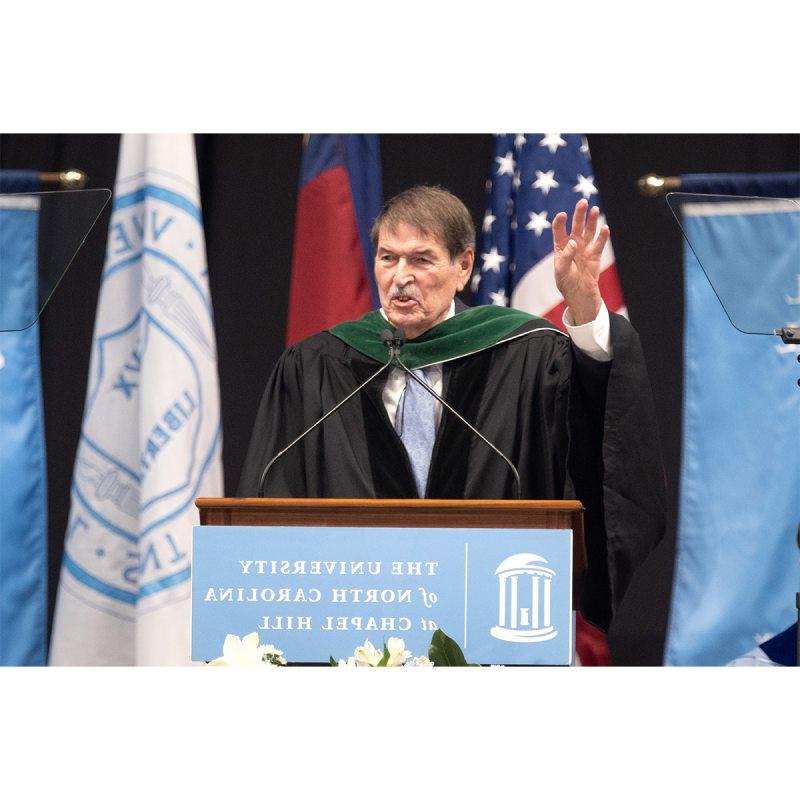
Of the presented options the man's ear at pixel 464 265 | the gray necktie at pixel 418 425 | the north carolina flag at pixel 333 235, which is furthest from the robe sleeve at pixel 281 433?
the man's ear at pixel 464 265

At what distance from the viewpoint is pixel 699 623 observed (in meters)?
4.82

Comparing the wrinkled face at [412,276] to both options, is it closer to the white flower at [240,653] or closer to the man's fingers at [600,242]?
the man's fingers at [600,242]

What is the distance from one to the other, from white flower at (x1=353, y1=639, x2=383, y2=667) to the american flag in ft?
7.51

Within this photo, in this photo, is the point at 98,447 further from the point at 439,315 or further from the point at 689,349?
the point at 689,349

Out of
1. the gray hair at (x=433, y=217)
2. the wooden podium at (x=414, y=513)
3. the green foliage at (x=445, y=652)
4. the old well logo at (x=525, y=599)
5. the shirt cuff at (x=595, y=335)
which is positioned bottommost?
the green foliage at (x=445, y=652)

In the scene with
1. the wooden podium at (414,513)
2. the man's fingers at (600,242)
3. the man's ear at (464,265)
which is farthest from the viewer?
the man's ear at (464,265)

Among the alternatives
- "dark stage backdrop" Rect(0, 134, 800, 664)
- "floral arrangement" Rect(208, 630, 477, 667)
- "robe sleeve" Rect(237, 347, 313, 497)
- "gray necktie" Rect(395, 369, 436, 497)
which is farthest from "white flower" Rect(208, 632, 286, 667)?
"dark stage backdrop" Rect(0, 134, 800, 664)

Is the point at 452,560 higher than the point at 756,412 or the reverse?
the reverse

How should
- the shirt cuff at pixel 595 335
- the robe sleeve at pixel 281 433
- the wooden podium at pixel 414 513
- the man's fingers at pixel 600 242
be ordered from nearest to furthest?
the wooden podium at pixel 414 513
the man's fingers at pixel 600 242
the shirt cuff at pixel 595 335
the robe sleeve at pixel 281 433

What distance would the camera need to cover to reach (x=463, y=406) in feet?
13.8

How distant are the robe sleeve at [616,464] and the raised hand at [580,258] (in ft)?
0.46

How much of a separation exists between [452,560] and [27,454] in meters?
2.60

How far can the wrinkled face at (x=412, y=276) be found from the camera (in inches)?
165

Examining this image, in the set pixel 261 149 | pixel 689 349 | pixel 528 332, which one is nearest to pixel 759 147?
pixel 689 349
